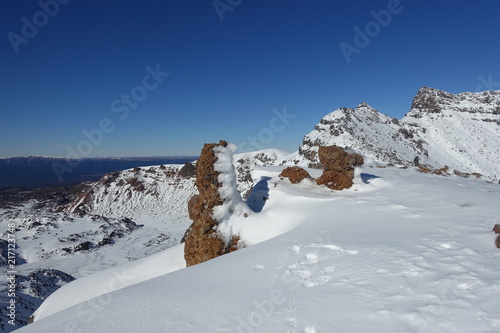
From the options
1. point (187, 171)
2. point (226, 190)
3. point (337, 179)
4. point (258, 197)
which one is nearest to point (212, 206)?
point (226, 190)

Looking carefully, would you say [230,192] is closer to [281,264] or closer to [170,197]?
[281,264]

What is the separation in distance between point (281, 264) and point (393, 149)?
218 ft

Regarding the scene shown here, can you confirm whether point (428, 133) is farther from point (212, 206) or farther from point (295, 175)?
point (212, 206)

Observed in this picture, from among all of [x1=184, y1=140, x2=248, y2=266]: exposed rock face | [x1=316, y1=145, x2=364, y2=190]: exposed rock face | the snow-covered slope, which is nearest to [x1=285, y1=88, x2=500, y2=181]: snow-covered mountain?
the snow-covered slope

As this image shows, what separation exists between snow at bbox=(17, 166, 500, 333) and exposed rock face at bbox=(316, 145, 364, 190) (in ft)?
19.1

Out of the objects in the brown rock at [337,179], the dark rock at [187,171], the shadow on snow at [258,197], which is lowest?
the shadow on snow at [258,197]

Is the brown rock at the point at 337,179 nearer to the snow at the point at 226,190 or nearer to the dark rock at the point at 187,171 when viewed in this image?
the snow at the point at 226,190

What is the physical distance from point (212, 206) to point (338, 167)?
28.8 feet

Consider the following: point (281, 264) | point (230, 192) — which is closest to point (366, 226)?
point (281, 264)

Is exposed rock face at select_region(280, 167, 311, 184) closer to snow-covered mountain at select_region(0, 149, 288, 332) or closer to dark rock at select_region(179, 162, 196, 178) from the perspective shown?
snow-covered mountain at select_region(0, 149, 288, 332)

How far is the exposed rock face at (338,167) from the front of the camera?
14774 mm

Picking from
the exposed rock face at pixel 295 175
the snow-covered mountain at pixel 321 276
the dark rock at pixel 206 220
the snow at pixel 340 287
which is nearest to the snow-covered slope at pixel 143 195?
the snow-covered mountain at pixel 321 276

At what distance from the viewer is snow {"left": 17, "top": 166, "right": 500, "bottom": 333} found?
3.32 meters

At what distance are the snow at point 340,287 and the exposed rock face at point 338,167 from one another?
583 cm
